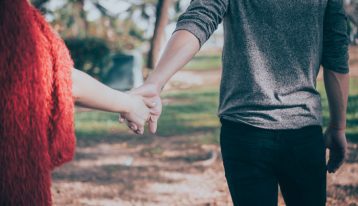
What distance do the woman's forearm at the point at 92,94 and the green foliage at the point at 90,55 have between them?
44.8 ft

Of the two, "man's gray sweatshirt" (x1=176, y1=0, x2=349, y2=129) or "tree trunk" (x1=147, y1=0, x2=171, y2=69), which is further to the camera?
"tree trunk" (x1=147, y1=0, x2=171, y2=69)

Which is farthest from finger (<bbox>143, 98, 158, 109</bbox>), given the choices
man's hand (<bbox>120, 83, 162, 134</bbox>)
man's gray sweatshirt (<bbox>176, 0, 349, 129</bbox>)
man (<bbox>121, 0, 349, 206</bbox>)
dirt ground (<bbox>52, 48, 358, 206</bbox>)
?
dirt ground (<bbox>52, 48, 358, 206</bbox>)

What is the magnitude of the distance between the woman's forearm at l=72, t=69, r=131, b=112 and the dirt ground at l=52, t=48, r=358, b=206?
2962 mm

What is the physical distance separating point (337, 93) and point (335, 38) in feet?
0.93

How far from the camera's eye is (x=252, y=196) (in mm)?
1773

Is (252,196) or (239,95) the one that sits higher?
(239,95)

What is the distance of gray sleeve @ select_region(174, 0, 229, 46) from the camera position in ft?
5.52

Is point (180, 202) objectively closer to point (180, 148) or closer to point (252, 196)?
point (180, 148)

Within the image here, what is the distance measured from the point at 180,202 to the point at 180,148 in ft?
6.86

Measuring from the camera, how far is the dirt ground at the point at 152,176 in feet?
14.7

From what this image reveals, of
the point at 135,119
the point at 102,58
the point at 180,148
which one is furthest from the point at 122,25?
the point at 135,119

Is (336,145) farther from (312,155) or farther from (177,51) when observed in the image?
(177,51)

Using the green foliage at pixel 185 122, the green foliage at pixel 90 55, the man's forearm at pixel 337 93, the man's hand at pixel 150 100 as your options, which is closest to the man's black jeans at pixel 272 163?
the man's forearm at pixel 337 93

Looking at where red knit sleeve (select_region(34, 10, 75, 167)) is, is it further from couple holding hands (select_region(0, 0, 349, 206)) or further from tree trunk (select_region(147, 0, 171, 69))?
tree trunk (select_region(147, 0, 171, 69))
